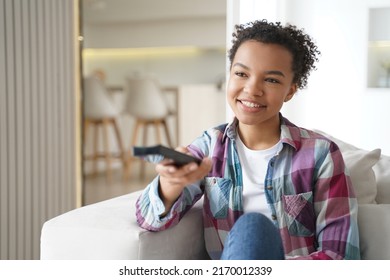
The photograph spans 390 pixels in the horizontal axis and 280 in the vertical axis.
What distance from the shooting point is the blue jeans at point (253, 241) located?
0.86 metres

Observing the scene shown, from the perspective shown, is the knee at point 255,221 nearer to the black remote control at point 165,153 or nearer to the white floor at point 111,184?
the black remote control at point 165,153

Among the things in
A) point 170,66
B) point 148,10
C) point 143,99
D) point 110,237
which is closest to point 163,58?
point 170,66

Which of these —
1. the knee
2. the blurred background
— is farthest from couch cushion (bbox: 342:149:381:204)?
the blurred background

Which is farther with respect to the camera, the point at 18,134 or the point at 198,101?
the point at 198,101

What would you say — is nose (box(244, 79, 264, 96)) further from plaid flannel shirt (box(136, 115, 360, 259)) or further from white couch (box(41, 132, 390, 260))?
white couch (box(41, 132, 390, 260))

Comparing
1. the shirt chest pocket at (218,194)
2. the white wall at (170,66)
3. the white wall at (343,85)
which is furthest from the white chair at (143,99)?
the shirt chest pocket at (218,194)

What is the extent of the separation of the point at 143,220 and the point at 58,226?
6.5 inches

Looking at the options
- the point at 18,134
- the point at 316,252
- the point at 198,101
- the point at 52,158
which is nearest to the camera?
the point at 316,252

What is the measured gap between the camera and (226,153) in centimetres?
110

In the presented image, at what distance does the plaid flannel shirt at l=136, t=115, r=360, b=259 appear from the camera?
3.29 feet

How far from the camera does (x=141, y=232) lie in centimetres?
99

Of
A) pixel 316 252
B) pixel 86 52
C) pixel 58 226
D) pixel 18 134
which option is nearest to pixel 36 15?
pixel 18 134

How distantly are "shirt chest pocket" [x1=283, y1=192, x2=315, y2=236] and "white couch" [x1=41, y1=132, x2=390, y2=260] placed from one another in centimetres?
11

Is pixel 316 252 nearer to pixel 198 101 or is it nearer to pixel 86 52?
pixel 198 101
